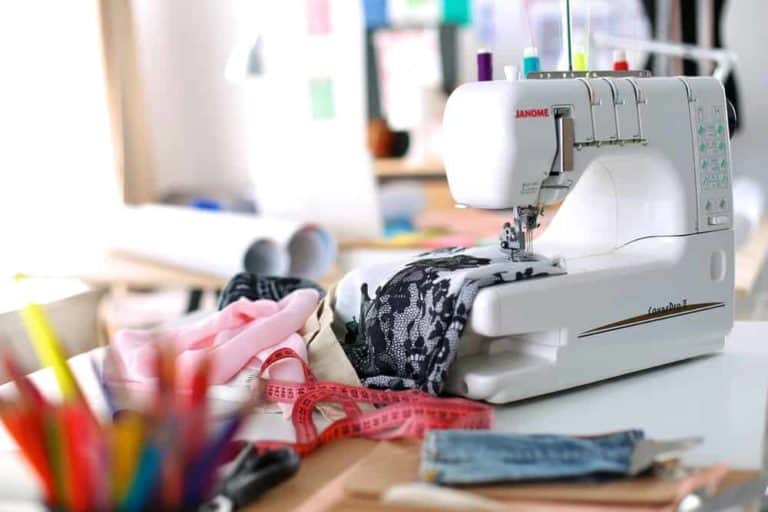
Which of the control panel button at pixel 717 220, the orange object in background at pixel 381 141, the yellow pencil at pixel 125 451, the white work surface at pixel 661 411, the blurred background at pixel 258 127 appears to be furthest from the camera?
the orange object in background at pixel 381 141

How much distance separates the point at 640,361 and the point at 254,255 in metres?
1.61

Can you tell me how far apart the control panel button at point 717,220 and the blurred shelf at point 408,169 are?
344 centimetres

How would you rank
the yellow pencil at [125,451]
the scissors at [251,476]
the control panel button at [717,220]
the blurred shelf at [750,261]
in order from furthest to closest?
the blurred shelf at [750,261] → the control panel button at [717,220] → the scissors at [251,476] → the yellow pencil at [125,451]

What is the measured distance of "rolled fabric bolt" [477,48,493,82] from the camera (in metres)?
1.67

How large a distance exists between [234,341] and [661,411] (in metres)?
0.59

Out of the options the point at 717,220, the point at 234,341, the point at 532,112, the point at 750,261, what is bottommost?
the point at 750,261

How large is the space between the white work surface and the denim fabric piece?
13 centimetres

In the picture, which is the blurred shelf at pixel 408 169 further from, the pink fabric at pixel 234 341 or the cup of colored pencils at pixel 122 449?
the cup of colored pencils at pixel 122 449

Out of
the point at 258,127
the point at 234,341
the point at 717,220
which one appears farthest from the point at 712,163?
the point at 258,127

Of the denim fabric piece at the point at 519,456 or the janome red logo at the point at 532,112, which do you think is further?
the janome red logo at the point at 532,112

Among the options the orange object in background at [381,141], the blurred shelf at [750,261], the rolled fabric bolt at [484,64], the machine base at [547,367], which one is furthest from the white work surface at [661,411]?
the orange object in background at [381,141]

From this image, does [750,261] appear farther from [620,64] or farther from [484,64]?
[484,64]

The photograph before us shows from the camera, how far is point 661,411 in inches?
55.7

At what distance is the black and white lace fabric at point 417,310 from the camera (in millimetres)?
1464
